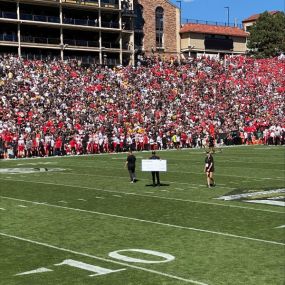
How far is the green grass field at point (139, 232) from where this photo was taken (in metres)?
9.10

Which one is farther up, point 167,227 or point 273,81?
point 273,81

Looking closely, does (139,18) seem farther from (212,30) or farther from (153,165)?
(153,165)

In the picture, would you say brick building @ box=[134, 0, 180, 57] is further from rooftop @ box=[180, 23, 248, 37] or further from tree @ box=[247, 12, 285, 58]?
tree @ box=[247, 12, 285, 58]

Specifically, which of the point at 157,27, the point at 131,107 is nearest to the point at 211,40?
the point at 157,27

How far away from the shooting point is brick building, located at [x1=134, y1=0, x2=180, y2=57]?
61750 millimetres

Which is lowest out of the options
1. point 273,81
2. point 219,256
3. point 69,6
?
point 219,256

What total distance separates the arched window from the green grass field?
1708 inches

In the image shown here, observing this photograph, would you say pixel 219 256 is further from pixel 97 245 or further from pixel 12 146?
pixel 12 146

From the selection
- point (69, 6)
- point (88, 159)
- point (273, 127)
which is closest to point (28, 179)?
point (88, 159)

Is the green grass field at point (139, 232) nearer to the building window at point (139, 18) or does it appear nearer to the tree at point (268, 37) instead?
the building window at point (139, 18)

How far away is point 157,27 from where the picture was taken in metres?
63.7

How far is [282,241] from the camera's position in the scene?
36.2 ft

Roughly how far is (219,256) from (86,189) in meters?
9.31

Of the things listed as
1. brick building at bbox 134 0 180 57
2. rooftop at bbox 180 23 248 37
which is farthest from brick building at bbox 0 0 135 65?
rooftop at bbox 180 23 248 37
